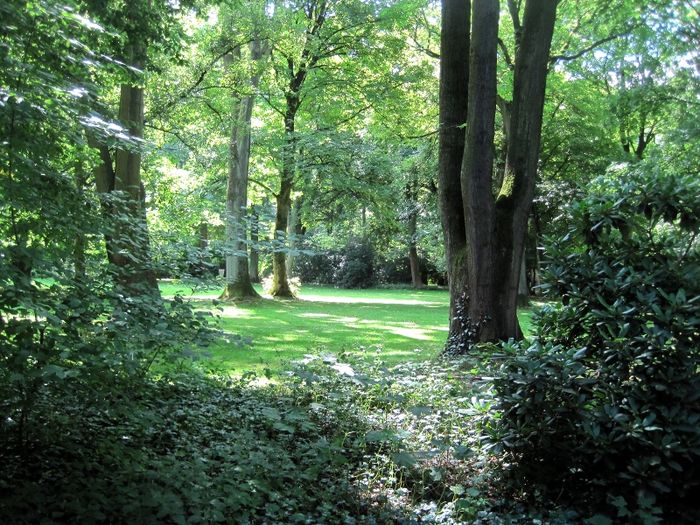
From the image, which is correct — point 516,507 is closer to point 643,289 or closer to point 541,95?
point 643,289

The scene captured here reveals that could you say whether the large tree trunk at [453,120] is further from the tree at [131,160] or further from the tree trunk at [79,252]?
the tree trunk at [79,252]

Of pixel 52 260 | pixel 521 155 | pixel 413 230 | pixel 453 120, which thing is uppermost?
pixel 413 230

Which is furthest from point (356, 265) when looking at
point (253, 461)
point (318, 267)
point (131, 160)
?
point (253, 461)

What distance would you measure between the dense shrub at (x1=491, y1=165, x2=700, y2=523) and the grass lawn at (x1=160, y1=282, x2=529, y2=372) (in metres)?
2.17

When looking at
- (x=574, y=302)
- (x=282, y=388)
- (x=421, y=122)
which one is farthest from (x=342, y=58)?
(x=574, y=302)

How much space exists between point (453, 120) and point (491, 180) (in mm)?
1322

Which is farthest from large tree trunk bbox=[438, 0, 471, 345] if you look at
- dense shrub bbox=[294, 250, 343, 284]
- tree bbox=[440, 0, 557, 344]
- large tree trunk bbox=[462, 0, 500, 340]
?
dense shrub bbox=[294, 250, 343, 284]

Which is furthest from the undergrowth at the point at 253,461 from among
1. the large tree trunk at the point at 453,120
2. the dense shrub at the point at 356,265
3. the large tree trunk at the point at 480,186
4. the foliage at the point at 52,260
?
the dense shrub at the point at 356,265

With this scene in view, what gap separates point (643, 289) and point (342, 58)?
18792 mm

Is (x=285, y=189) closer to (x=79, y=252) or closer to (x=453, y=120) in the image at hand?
(x=453, y=120)

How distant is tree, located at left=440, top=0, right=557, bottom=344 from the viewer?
800 centimetres

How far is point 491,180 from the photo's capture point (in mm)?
8117

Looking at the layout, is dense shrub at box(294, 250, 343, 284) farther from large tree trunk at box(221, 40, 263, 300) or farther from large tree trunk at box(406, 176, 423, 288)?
large tree trunk at box(221, 40, 263, 300)

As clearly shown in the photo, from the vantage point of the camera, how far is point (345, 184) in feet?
69.8
